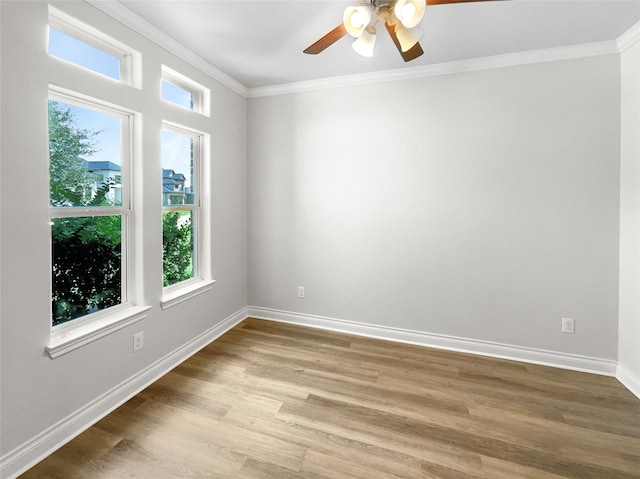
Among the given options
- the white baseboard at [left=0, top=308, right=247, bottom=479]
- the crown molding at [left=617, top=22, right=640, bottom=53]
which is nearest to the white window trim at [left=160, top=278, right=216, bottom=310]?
the white baseboard at [left=0, top=308, right=247, bottom=479]

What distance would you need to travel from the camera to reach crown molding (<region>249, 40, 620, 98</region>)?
2416mm

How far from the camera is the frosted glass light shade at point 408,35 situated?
1.69 metres

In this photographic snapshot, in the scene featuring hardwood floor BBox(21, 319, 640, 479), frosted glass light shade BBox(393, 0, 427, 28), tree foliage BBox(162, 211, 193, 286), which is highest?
frosted glass light shade BBox(393, 0, 427, 28)

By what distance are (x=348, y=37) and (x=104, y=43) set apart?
1773 millimetres

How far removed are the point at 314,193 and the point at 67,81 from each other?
7.18 ft

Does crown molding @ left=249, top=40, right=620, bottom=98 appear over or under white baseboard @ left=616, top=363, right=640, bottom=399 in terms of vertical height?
over

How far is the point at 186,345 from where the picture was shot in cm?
272

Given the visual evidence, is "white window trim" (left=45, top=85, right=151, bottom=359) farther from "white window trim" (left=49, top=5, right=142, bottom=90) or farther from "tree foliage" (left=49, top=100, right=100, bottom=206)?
"white window trim" (left=49, top=5, right=142, bottom=90)

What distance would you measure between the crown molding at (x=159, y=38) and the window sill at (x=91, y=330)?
204 cm

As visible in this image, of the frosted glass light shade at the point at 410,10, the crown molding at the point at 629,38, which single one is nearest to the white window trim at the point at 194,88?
the frosted glass light shade at the point at 410,10

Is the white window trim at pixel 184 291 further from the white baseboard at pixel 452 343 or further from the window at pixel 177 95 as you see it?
the window at pixel 177 95

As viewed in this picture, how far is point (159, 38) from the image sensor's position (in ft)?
7.52

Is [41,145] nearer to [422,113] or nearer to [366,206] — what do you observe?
[366,206]

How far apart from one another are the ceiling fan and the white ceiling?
16.4 inches
